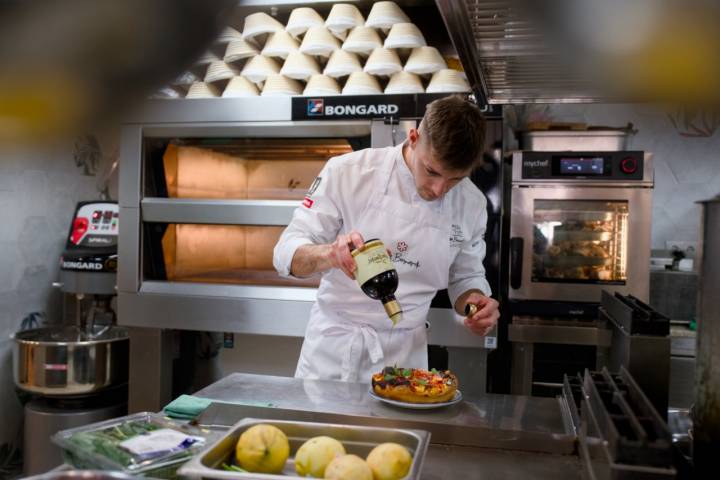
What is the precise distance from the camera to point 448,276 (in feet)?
7.47

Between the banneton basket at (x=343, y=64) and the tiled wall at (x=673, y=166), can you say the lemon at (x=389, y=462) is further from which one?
the tiled wall at (x=673, y=166)

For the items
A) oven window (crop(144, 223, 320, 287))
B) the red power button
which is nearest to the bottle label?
oven window (crop(144, 223, 320, 287))

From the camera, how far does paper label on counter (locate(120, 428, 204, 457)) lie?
1.04m

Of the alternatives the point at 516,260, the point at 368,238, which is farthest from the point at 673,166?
the point at 368,238

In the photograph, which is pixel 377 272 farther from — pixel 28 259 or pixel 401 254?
pixel 28 259

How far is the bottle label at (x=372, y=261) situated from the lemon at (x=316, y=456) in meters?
0.57

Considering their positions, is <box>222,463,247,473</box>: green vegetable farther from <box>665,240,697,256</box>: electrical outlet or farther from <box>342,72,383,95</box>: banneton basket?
<box>665,240,697,256</box>: electrical outlet

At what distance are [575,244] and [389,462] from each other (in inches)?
88.1

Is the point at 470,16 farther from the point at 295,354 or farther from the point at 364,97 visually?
the point at 295,354

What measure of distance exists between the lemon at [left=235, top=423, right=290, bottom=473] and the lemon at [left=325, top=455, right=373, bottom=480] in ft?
0.36

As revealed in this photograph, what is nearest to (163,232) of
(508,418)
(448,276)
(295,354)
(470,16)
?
(295,354)

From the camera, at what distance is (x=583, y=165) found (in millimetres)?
2818

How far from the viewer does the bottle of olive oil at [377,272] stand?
Answer: 4.91ft

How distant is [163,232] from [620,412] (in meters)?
2.60
